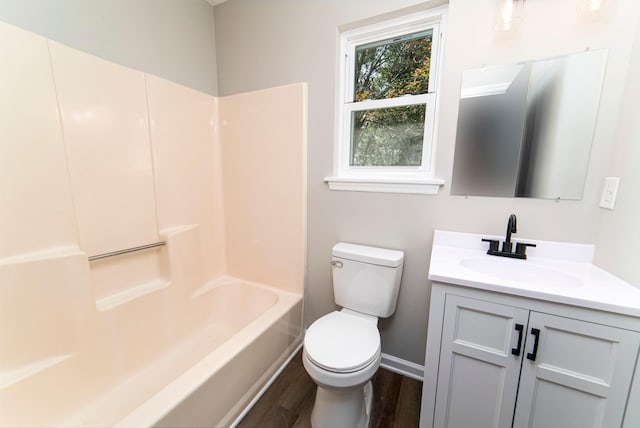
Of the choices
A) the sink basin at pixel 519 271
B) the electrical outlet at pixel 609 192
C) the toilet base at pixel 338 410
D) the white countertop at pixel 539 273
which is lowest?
the toilet base at pixel 338 410

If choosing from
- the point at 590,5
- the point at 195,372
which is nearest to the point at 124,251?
the point at 195,372

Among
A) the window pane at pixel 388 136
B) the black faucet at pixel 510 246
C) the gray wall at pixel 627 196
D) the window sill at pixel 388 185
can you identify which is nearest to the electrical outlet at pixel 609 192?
the gray wall at pixel 627 196

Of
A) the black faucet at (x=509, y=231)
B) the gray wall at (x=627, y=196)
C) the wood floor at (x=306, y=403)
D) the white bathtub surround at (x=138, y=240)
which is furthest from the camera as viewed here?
the wood floor at (x=306, y=403)

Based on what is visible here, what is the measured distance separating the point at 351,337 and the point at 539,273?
918 millimetres

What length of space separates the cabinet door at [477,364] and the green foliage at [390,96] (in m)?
0.86

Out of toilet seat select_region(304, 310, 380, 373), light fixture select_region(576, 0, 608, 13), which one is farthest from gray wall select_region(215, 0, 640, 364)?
toilet seat select_region(304, 310, 380, 373)

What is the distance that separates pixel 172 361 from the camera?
1541 mm

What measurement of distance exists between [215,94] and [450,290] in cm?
205

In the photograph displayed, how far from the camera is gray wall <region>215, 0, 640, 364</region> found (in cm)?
105

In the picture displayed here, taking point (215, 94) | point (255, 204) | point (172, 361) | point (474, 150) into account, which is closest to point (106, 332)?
point (172, 361)

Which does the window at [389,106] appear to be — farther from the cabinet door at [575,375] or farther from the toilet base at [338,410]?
the toilet base at [338,410]

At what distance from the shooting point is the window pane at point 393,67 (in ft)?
4.58

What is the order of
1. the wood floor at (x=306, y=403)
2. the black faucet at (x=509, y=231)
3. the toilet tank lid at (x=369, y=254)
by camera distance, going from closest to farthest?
the black faucet at (x=509, y=231), the wood floor at (x=306, y=403), the toilet tank lid at (x=369, y=254)

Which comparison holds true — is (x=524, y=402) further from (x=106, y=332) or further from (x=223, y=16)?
(x=223, y=16)
